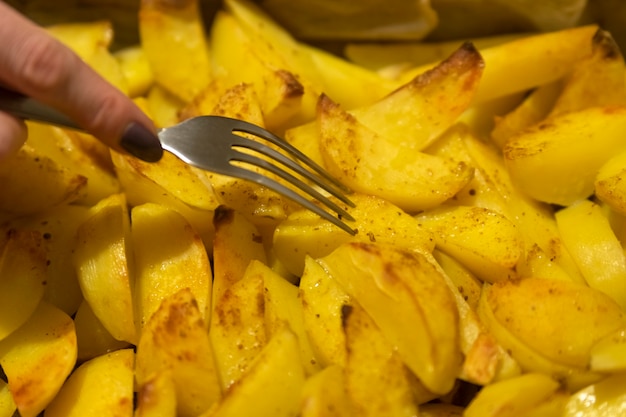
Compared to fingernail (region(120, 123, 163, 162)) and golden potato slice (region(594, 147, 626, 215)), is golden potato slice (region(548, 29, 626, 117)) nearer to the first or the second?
golden potato slice (region(594, 147, 626, 215))

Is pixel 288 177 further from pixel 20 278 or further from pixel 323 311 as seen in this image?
pixel 20 278

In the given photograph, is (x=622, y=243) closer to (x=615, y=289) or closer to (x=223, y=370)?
(x=615, y=289)

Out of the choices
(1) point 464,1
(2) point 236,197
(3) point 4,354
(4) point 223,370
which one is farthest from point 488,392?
(1) point 464,1

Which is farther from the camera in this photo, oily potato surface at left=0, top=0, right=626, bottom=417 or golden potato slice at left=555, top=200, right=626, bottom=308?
golden potato slice at left=555, top=200, right=626, bottom=308

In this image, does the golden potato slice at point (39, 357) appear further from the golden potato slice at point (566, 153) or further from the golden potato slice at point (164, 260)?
the golden potato slice at point (566, 153)

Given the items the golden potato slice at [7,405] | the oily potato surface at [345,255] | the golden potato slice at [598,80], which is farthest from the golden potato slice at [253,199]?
the golden potato slice at [598,80]

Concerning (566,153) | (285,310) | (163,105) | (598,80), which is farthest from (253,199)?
(598,80)

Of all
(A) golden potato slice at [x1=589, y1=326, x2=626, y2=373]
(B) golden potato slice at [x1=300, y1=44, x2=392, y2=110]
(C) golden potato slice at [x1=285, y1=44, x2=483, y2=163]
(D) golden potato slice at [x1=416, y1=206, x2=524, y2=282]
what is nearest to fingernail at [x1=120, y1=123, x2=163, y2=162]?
(C) golden potato slice at [x1=285, y1=44, x2=483, y2=163]
